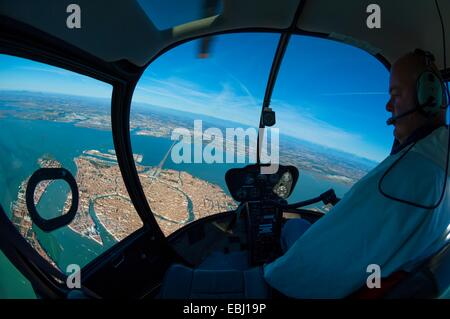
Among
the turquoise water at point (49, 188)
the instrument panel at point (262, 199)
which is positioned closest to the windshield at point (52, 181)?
the turquoise water at point (49, 188)

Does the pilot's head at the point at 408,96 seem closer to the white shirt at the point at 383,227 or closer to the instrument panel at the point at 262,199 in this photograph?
the white shirt at the point at 383,227

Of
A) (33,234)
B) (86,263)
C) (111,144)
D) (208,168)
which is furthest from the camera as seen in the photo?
(208,168)

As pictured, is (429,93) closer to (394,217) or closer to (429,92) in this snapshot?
(429,92)

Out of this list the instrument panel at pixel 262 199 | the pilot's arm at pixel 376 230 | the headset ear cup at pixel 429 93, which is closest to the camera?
the pilot's arm at pixel 376 230

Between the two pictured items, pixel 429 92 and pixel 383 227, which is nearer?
pixel 383 227

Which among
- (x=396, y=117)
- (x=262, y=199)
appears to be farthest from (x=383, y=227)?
(x=262, y=199)

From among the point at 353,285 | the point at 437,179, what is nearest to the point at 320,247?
the point at 353,285
